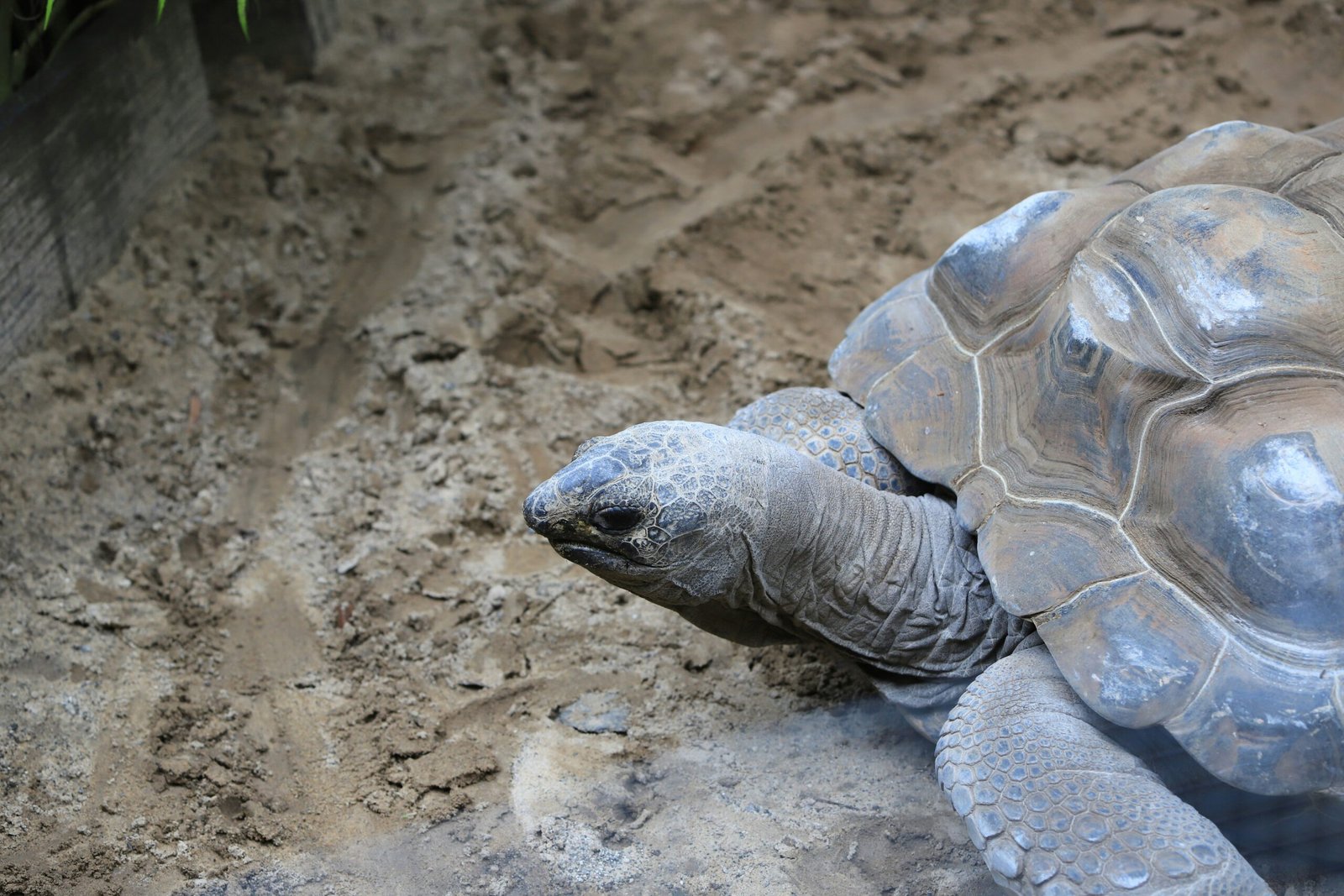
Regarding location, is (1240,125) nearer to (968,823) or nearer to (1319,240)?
(1319,240)

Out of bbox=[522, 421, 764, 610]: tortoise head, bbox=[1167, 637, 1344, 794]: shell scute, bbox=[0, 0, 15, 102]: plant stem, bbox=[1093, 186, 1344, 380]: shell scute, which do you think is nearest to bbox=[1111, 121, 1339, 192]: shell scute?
bbox=[1093, 186, 1344, 380]: shell scute

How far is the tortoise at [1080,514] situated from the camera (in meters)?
2.16

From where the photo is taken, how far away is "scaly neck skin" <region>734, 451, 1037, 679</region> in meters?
2.57

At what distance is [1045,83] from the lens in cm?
498

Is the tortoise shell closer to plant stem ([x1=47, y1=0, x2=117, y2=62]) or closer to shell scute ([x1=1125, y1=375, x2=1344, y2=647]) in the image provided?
shell scute ([x1=1125, y1=375, x2=1344, y2=647])

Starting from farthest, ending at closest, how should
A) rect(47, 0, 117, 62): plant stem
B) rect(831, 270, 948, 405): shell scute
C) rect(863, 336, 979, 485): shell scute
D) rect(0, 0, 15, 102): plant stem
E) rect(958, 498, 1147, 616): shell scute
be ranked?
rect(47, 0, 117, 62): plant stem
rect(0, 0, 15, 102): plant stem
rect(831, 270, 948, 405): shell scute
rect(863, 336, 979, 485): shell scute
rect(958, 498, 1147, 616): shell scute

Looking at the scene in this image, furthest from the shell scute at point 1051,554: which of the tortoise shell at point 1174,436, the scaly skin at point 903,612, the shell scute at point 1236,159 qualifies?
the shell scute at point 1236,159

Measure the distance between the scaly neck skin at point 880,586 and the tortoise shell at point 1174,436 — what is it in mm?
168

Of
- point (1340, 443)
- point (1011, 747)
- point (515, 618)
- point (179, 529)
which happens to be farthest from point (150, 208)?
point (1340, 443)

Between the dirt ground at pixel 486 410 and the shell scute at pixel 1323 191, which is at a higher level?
the shell scute at pixel 1323 191

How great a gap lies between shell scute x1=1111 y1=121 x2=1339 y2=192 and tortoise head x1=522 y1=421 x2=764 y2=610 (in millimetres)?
1325

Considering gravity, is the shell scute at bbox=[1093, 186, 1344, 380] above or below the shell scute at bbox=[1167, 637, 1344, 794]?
above

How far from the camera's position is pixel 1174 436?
234 centimetres

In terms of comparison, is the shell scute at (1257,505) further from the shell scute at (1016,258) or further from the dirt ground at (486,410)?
the dirt ground at (486,410)
